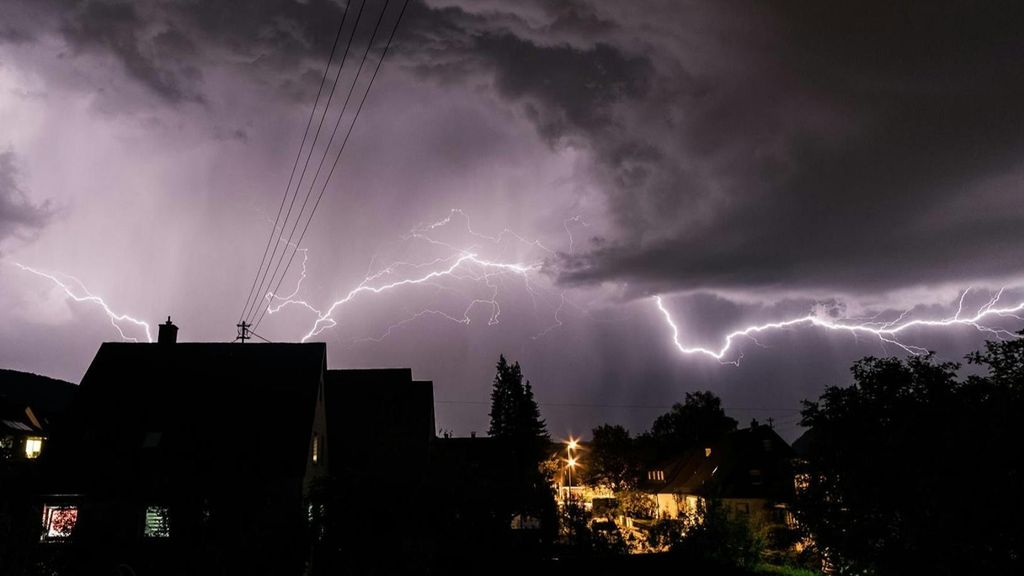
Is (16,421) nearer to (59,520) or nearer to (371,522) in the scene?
(59,520)

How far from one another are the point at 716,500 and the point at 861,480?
8623mm

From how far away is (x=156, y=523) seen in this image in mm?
21609

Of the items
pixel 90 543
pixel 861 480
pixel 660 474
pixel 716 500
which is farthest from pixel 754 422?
pixel 90 543

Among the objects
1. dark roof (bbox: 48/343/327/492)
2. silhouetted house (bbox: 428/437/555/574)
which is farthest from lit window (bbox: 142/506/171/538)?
silhouetted house (bbox: 428/437/555/574)

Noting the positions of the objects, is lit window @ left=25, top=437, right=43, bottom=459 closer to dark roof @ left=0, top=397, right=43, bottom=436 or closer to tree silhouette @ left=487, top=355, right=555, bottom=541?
dark roof @ left=0, top=397, right=43, bottom=436

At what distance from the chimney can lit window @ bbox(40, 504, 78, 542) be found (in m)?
8.27

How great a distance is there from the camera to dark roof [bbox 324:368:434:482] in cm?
3216

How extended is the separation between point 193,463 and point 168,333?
28.7 feet

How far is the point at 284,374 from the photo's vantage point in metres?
26.2

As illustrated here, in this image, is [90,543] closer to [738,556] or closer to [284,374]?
[284,374]

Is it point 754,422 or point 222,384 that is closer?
point 222,384

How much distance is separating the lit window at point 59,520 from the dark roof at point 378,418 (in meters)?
10.9

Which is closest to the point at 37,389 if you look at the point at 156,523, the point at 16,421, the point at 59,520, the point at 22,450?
the point at 16,421

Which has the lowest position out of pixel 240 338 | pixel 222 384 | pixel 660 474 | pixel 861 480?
pixel 660 474
